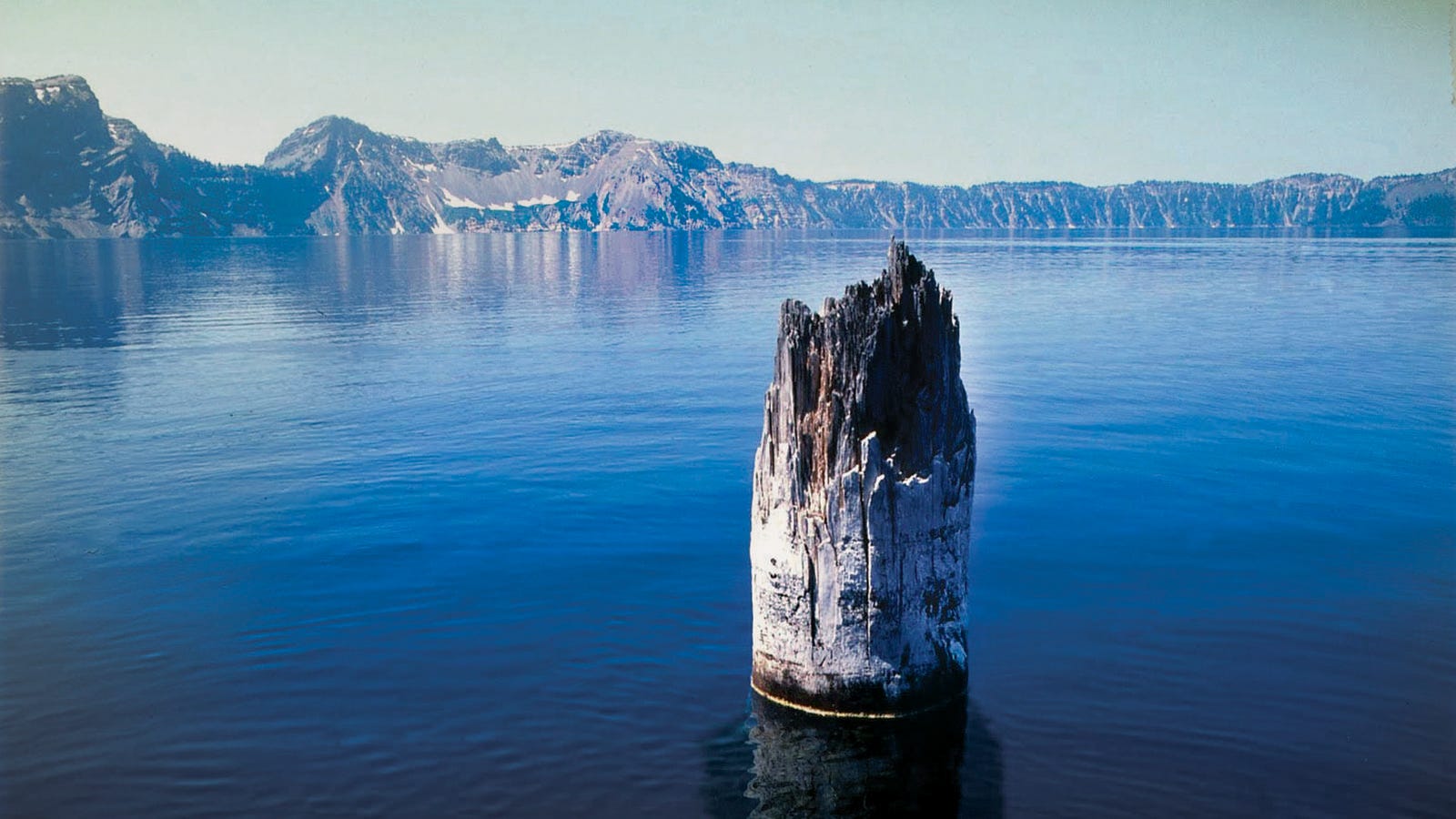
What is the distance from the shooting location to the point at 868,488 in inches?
571

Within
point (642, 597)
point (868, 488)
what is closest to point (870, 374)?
point (868, 488)

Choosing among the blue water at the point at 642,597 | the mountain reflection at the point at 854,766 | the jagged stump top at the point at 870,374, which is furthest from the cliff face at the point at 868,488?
the blue water at the point at 642,597

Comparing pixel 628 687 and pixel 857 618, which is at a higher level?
pixel 857 618

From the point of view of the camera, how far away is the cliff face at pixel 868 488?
1459 cm

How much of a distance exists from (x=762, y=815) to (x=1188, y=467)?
22.2m

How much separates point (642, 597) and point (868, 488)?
8577 mm

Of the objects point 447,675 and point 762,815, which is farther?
point 447,675

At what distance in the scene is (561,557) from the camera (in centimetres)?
2419

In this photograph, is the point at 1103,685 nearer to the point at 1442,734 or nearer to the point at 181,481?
the point at 1442,734

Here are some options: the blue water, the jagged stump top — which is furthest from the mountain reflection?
the jagged stump top

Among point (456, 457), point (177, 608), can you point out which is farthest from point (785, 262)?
point (177, 608)

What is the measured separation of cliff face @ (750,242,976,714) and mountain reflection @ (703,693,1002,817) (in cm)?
50

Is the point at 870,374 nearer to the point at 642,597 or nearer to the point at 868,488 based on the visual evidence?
the point at 868,488

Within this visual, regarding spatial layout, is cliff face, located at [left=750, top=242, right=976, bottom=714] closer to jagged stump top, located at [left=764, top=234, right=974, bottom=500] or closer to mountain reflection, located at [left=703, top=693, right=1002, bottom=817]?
jagged stump top, located at [left=764, top=234, right=974, bottom=500]
